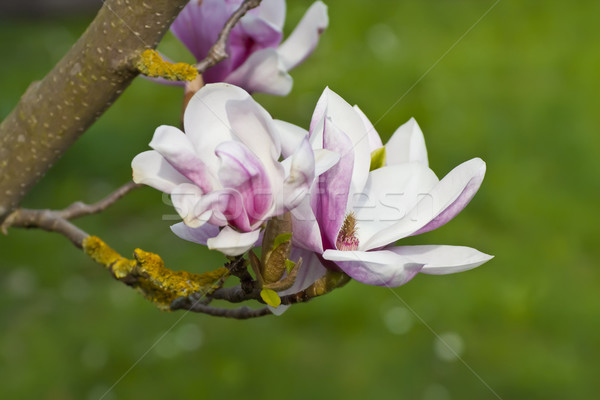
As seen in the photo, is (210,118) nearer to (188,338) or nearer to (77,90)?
(77,90)

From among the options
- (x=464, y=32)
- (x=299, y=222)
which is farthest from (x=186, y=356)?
(x=464, y=32)

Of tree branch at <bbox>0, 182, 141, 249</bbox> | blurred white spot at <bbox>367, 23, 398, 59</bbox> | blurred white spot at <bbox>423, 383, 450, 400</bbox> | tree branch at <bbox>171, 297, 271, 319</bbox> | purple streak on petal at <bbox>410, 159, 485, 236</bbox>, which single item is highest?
purple streak on petal at <bbox>410, 159, 485, 236</bbox>

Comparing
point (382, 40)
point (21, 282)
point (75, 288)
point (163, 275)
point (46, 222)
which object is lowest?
point (21, 282)

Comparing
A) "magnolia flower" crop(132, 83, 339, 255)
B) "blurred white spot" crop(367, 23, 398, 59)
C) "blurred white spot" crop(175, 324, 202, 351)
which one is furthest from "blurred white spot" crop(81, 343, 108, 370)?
"blurred white spot" crop(367, 23, 398, 59)

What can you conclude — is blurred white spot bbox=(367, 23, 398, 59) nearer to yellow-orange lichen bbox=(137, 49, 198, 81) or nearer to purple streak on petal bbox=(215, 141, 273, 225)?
yellow-orange lichen bbox=(137, 49, 198, 81)

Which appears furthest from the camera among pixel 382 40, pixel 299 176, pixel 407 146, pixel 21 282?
pixel 382 40

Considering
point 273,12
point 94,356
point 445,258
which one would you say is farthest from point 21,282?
point 445,258

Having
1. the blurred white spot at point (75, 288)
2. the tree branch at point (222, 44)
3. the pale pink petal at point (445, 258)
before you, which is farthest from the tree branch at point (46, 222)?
the blurred white spot at point (75, 288)
